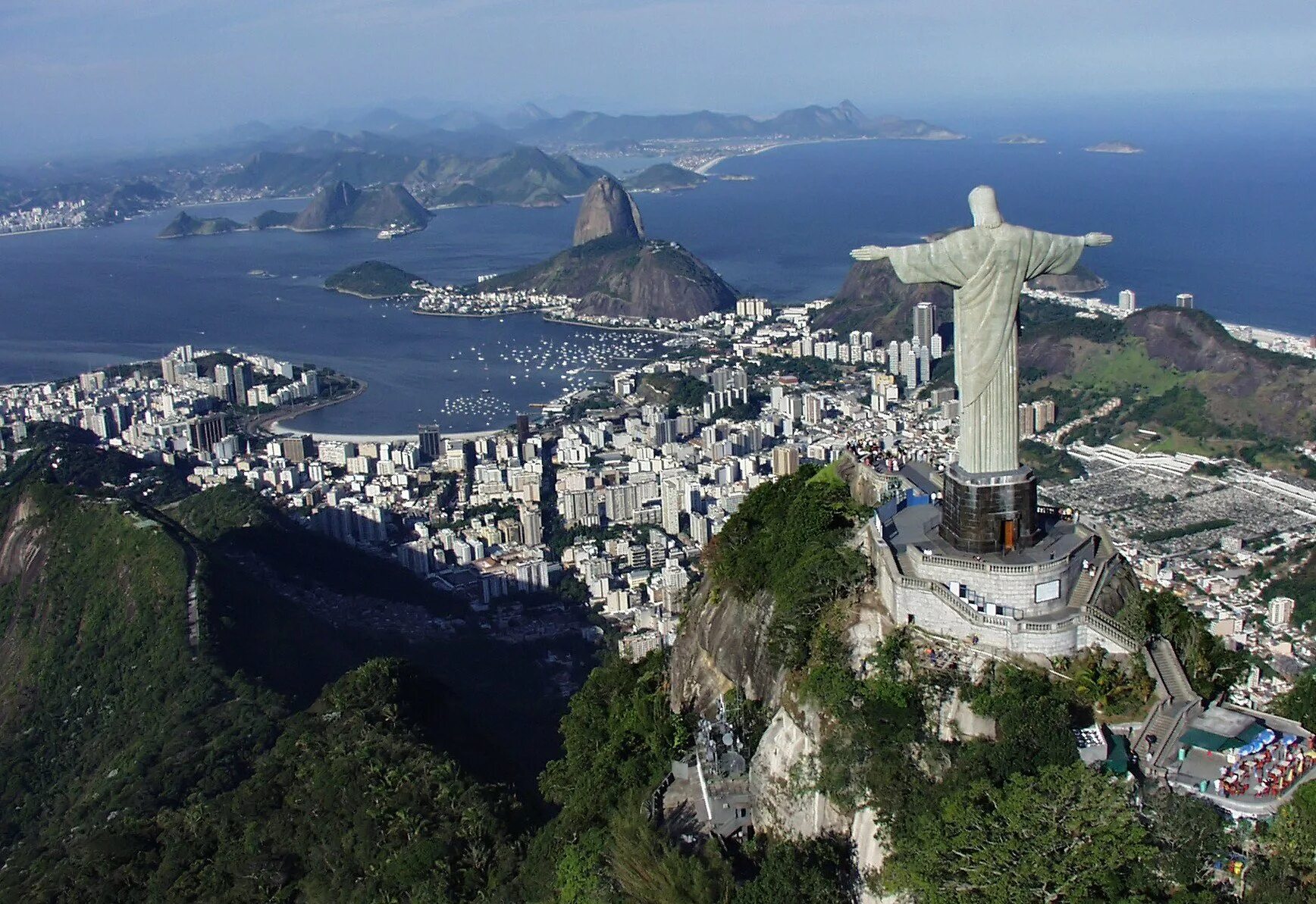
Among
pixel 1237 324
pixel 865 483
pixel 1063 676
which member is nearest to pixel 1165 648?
pixel 1063 676

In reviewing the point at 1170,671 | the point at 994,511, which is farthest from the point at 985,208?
the point at 1170,671

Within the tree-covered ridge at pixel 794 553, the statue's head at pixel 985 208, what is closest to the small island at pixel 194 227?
the tree-covered ridge at pixel 794 553

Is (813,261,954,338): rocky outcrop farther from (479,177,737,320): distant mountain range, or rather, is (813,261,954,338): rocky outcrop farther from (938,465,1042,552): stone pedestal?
(938,465,1042,552): stone pedestal

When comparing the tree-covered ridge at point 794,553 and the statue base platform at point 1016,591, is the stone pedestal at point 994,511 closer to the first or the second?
the statue base platform at point 1016,591

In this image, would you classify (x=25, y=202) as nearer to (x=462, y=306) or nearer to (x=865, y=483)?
(x=462, y=306)

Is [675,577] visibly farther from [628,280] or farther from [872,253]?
[628,280]
